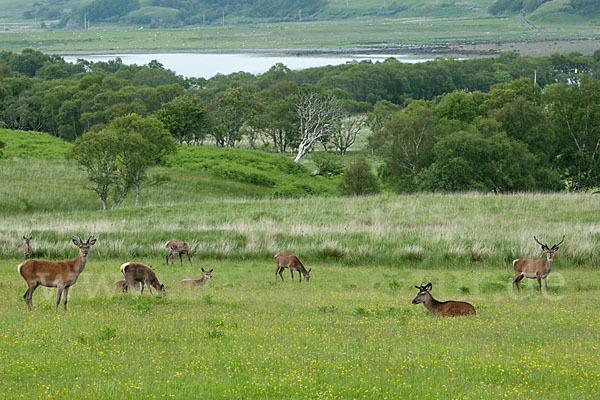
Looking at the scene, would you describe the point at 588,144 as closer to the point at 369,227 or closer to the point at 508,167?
the point at 508,167

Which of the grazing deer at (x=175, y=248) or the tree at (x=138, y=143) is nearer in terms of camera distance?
the grazing deer at (x=175, y=248)

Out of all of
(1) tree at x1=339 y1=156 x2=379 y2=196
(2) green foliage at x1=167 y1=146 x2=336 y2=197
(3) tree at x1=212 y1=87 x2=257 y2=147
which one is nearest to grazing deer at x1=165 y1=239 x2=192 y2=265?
(1) tree at x1=339 y1=156 x2=379 y2=196

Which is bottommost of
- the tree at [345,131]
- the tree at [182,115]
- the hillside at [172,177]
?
the tree at [345,131]

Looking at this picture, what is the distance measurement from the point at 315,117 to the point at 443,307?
97.6 m

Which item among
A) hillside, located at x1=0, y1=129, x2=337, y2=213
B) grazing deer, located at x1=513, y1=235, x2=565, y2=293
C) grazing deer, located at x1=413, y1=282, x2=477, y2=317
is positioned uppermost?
grazing deer, located at x1=413, y1=282, x2=477, y2=317

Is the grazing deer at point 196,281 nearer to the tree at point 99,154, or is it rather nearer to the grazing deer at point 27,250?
the grazing deer at point 27,250

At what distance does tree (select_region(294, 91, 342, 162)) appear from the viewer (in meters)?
106

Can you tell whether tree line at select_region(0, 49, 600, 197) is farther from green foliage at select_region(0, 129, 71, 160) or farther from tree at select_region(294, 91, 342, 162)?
green foliage at select_region(0, 129, 71, 160)

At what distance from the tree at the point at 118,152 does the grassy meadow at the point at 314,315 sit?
42.9 feet

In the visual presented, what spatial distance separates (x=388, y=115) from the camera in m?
131

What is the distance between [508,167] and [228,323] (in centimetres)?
4977

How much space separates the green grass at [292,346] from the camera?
34.2 feet

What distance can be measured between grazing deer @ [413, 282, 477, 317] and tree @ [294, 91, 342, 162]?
87.5 metres

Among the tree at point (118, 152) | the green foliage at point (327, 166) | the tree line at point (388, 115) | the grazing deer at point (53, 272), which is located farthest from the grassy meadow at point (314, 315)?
the green foliage at point (327, 166)
